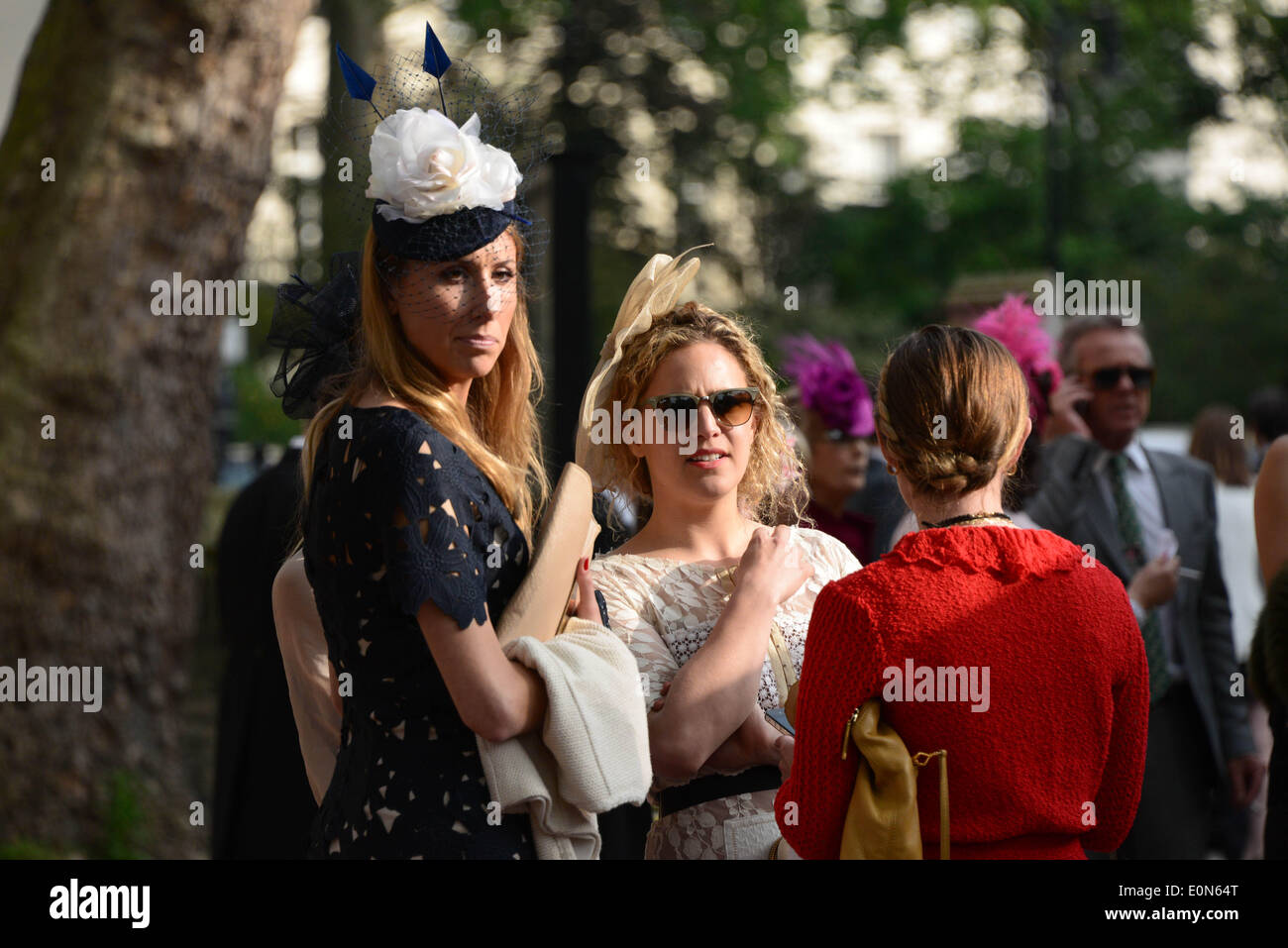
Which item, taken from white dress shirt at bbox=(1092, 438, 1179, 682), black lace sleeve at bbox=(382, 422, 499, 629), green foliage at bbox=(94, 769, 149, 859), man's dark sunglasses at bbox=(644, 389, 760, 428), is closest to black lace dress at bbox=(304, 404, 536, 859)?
black lace sleeve at bbox=(382, 422, 499, 629)

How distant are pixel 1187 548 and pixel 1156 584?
0.33 m

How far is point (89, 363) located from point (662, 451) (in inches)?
170

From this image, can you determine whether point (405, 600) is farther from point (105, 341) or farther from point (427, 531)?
point (105, 341)

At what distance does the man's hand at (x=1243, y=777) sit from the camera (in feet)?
15.0

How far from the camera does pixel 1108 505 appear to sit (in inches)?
182

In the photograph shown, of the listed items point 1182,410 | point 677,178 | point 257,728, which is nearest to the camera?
point 257,728

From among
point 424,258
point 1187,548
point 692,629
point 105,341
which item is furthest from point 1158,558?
point 105,341

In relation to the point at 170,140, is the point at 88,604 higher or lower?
lower

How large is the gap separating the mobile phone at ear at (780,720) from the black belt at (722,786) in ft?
0.25

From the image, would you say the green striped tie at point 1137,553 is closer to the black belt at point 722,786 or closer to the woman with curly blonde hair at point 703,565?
the woman with curly blonde hair at point 703,565

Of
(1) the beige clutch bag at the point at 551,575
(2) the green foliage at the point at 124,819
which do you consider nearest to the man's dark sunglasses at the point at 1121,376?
(1) the beige clutch bag at the point at 551,575

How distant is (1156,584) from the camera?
4.37 metres
